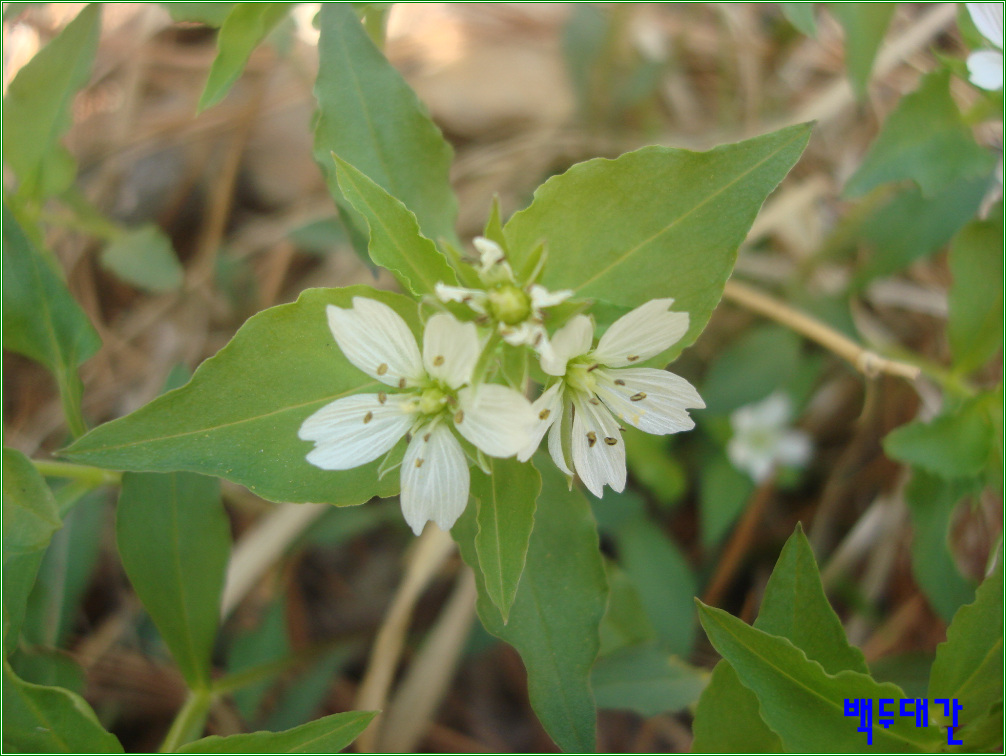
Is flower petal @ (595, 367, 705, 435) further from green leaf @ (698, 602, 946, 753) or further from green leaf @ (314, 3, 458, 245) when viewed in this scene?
green leaf @ (314, 3, 458, 245)

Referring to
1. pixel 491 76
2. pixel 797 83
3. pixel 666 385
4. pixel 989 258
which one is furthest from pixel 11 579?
pixel 797 83

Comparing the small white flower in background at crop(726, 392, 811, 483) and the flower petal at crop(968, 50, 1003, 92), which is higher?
the flower petal at crop(968, 50, 1003, 92)

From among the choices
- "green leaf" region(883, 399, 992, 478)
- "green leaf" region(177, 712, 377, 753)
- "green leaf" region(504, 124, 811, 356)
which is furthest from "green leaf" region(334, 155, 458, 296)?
"green leaf" region(883, 399, 992, 478)

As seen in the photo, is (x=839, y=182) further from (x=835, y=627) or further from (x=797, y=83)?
(x=835, y=627)

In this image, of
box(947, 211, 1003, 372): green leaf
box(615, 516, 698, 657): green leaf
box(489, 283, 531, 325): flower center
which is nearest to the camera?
box(489, 283, 531, 325): flower center

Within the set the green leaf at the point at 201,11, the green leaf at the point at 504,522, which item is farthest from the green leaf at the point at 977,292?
the green leaf at the point at 201,11
